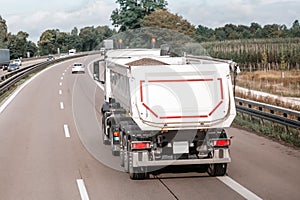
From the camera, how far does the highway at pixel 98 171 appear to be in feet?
31.2

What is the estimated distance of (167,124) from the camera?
998 cm

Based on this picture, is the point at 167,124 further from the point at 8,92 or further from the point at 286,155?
the point at 8,92

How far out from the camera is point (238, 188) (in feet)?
31.9

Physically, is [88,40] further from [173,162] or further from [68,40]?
[173,162]

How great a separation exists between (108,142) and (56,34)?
130622 millimetres

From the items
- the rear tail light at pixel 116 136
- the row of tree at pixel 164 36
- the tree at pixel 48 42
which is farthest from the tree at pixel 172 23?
the tree at pixel 48 42

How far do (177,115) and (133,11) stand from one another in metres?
89.7

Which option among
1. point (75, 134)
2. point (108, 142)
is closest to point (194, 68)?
point (108, 142)

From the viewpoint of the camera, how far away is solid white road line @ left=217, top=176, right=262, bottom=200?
29.8 feet

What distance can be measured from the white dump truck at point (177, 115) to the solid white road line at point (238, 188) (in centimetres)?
28

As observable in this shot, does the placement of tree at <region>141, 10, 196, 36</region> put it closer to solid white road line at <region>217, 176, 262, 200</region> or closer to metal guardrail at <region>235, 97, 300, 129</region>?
metal guardrail at <region>235, 97, 300, 129</region>

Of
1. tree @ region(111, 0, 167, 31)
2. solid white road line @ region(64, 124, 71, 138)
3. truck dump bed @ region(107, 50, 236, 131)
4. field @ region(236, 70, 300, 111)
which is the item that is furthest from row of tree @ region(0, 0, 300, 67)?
truck dump bed @ region(107, 50, 236, 131)

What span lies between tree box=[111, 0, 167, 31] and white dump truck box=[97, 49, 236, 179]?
86121 millimetres

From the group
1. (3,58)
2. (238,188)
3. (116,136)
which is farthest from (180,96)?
(3,58)
